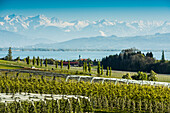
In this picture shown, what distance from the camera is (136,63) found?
246ft

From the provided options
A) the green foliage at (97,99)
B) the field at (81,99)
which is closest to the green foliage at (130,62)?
the green foliage at (97,99)

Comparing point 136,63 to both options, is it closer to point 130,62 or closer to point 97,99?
point 130,62

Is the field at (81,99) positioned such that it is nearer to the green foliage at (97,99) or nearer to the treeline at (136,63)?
the green foliage at (97,99)

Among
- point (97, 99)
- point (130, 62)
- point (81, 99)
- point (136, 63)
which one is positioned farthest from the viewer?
point (130, 62)

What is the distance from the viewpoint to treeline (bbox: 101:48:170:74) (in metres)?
70.8

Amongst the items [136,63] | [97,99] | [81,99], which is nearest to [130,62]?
[136,63]

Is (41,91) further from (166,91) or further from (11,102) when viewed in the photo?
(166,91)

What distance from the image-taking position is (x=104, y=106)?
87.5ft

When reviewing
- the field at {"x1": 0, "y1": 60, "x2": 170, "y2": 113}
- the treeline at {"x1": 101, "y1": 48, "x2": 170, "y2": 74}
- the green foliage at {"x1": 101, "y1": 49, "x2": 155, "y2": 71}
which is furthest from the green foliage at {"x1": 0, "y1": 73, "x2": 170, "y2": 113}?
the green foliage at {"x1": 101, "y1": 49, "x2": 155, "y2": 71}

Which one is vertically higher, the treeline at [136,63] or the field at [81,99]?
the treeline at [136,63]

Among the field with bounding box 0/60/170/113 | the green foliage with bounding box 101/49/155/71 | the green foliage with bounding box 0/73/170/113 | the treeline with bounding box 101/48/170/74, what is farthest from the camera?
the green foliage with bounding box 101/49/155/71

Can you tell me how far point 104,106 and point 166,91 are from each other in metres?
6.52

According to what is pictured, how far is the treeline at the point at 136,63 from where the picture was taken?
70.8 metres

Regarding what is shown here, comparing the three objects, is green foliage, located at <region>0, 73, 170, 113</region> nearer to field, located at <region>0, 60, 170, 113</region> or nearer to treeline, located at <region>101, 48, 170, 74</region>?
field, located at <region>0, 60, 170, 113</region>
